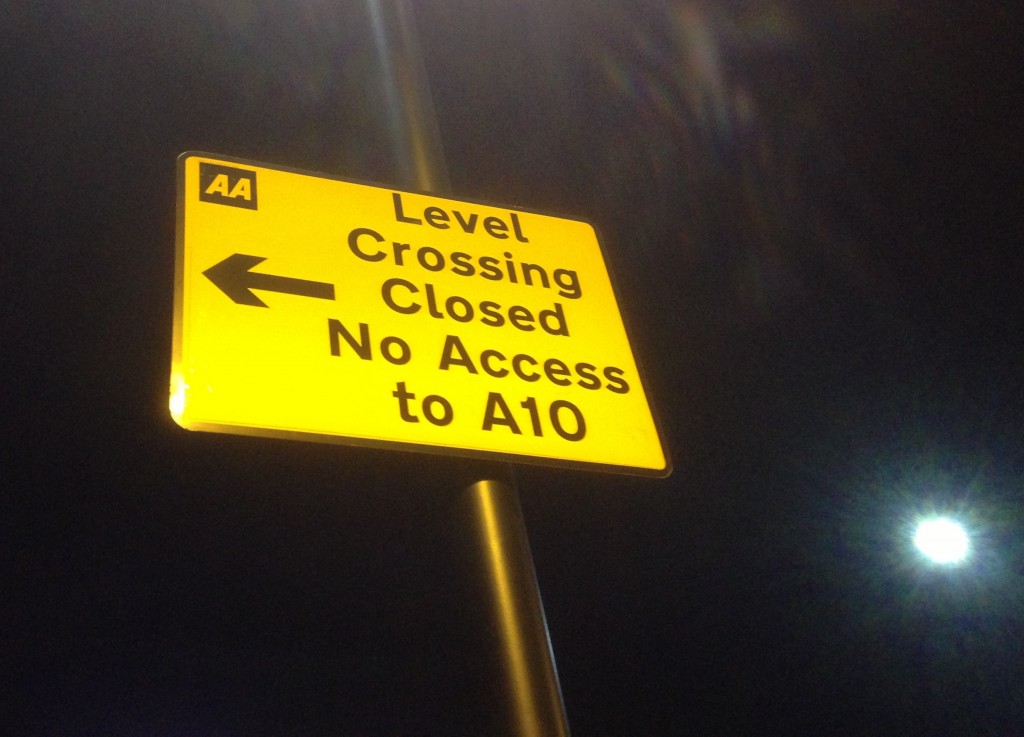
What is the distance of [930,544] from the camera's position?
802 cm

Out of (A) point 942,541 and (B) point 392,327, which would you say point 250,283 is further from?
(A) point 942,541

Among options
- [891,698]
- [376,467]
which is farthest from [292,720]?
[376,467]

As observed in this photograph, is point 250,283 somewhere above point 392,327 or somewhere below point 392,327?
above

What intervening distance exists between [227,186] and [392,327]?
1.77ft

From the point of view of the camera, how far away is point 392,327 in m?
1.86

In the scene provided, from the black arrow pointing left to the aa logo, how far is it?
20 cm

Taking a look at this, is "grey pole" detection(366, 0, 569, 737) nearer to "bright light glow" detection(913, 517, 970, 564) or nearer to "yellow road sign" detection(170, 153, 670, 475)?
"yellow road sign" detection(170, 153, 670, 475)

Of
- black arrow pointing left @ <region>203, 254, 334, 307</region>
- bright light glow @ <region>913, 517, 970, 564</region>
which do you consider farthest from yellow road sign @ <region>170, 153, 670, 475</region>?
bright light glow @ <region>913, 517, 970, 564</region>

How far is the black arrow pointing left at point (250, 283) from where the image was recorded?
182cm

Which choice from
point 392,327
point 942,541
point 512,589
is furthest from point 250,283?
point 942,541

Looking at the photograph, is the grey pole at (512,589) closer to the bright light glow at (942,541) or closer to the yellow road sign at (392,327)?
the yellow road sign at (392,327)

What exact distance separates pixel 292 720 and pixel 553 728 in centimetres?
1444

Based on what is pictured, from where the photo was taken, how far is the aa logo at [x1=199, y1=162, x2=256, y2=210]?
6.73ft

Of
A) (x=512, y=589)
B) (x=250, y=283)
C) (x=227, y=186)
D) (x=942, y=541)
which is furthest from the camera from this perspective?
(x=942, y=541)
